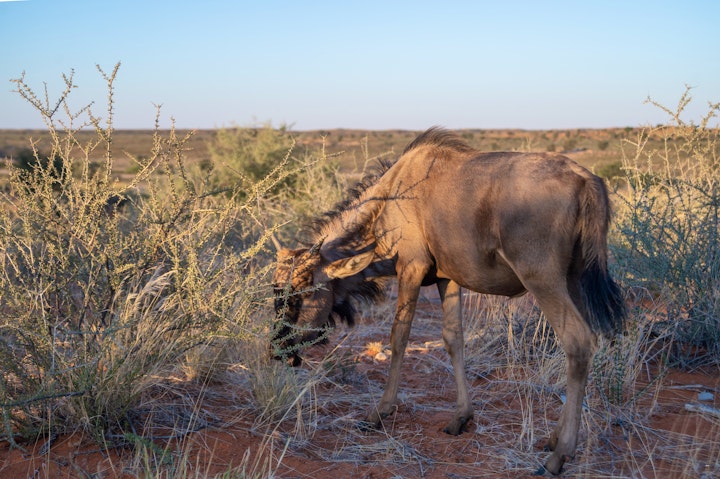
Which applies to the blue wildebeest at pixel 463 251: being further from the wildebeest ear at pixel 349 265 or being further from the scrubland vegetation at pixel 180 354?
the scrubland vegetation at pixel 180 354

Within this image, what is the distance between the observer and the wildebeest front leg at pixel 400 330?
4.99 meters

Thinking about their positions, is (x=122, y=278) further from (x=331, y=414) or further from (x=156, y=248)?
(x=331, y=414)

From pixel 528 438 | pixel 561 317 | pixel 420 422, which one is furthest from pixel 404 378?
pixel 561 317

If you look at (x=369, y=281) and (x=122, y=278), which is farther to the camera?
(x=369, y=281)

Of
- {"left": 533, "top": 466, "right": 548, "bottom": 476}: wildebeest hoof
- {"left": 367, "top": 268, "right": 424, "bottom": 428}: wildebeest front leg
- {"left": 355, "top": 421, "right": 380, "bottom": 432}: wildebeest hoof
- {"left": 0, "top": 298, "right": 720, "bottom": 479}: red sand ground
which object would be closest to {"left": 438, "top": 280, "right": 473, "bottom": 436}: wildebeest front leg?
{"left": 0, "top": 298, "right": 720, "bottom": 479}: red sand ground

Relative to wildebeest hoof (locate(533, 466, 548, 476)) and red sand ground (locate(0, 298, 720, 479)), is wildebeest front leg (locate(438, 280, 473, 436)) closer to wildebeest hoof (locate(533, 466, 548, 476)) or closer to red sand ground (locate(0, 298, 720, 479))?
red sand ground (locate(0, 298, 720, 479))

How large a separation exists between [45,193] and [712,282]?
5632 mm

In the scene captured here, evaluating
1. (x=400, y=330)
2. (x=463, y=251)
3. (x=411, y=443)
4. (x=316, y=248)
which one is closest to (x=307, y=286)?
(x=316, y=248)

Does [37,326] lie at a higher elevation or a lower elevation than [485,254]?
lower

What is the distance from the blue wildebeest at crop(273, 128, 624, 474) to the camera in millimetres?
4137

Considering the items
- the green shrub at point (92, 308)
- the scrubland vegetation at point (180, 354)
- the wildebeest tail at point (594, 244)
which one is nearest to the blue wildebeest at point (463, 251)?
the wildebeest tail at point (594, 244)

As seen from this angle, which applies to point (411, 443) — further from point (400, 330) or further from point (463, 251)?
point (463, 251)

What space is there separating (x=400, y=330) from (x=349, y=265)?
65cm

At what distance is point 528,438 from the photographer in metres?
4.49
